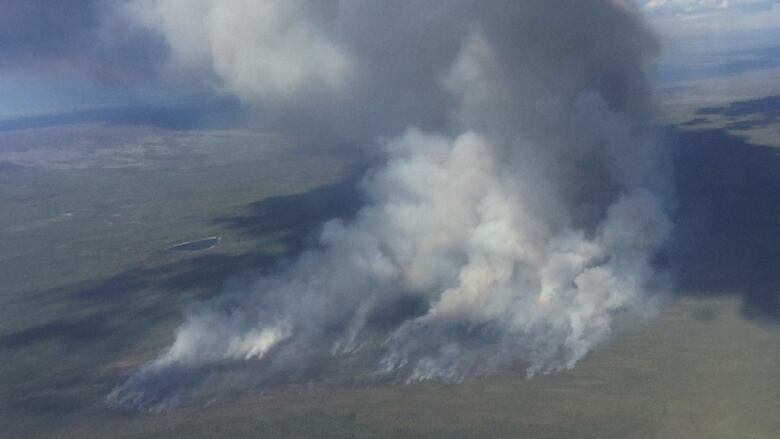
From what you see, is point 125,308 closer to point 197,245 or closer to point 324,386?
point 197,245

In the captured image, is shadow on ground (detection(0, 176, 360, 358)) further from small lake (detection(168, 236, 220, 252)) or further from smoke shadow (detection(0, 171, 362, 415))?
small lake (detection(168, 236, 220, 252))

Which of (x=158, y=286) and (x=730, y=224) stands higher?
(x=158, y=286)

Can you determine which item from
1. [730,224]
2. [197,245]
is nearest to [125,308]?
[197,245]

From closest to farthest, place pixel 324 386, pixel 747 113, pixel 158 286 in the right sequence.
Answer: pixel 324 386 < pixel 158 286 < pixel 747 113

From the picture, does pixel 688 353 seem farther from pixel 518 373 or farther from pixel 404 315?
pixel 404 315

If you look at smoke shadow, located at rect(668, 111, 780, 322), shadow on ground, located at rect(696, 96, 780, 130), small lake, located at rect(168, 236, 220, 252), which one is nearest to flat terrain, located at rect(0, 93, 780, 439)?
smoke shadow, located at rect(668, 111, 780, 322)

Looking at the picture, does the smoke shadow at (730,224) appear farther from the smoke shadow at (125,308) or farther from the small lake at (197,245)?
the small lake at (197,245)

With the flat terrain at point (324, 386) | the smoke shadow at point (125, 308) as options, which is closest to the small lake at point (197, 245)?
the flat terrain at point (324, 386)
